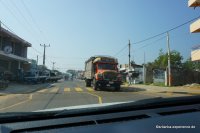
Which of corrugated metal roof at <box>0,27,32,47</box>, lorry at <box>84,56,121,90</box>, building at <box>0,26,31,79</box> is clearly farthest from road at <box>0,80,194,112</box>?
corrugated metal roof at <box>0,27,32,47</box>

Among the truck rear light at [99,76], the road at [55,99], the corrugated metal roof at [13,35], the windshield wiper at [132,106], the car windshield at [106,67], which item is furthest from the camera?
the corrugated metal roof at [13,35]

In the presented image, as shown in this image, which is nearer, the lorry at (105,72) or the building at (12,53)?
the lorry at (105,72)

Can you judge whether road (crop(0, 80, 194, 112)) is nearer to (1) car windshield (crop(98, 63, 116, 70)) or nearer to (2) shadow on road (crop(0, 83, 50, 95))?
(2) shadow on road (crop(0, 83, 50, 95))

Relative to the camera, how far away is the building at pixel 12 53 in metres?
50.2

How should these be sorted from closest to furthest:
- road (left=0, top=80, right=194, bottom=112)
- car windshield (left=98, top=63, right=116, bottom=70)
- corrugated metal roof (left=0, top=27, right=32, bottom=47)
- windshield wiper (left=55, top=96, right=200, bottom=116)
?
windshield wiper (left=55, top=96, right=200, bottom=116) → road (left=0, top=80, right=194, bottom=112) → car windshield (left=98, top=63, right=116, bottom=70) → corrugated metal roof (left=0, top=27, right=32, bottom=47)

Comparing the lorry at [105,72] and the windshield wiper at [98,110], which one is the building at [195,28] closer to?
the lorry at [105,72]

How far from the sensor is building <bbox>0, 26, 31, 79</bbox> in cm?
5016

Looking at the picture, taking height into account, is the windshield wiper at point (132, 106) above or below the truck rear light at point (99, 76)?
below

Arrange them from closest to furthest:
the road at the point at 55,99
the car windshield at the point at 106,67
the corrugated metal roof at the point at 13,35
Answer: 1. the road at the point at 55,99
2. the car windshield at the point at 106,67
3. the corrugated metal roof at the point at 13,35

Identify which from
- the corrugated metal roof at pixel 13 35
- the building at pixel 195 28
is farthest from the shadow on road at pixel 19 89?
the building at pixel 195 28

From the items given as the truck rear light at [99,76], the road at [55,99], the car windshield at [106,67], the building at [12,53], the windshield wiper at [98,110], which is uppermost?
the building at [12,53]

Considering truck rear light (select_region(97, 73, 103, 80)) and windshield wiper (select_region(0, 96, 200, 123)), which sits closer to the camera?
windshield wiper (select_region(0, 96, 200, 123))

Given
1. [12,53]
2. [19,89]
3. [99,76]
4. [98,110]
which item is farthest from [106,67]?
[98,110]

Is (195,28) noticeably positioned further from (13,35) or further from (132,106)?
(132,106)
